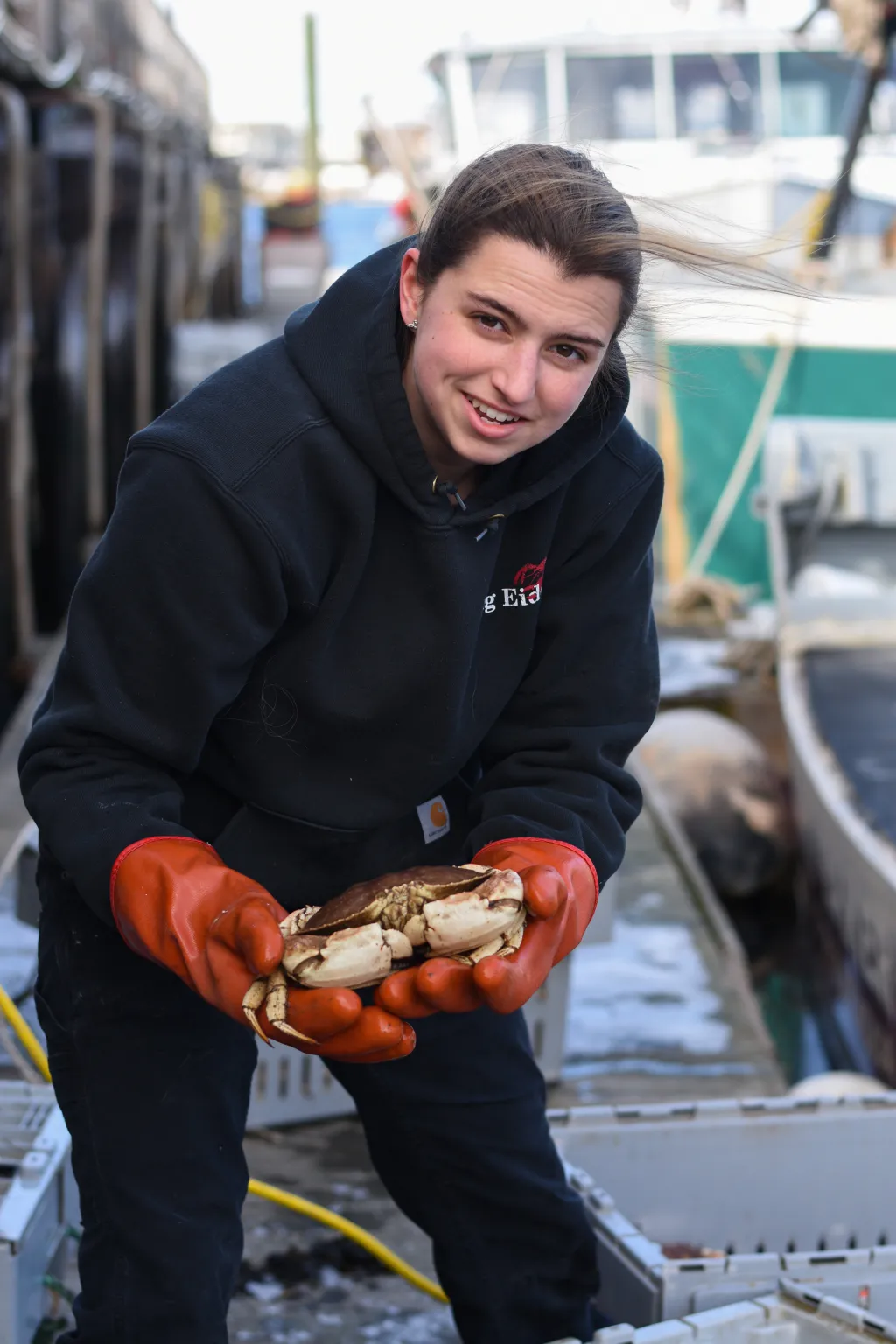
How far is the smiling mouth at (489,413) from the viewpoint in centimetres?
180

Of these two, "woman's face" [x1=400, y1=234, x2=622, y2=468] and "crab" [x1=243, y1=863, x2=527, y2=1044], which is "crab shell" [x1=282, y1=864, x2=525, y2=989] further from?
"woman's face" [x1=400, y1=234, x2=622, y2=468]

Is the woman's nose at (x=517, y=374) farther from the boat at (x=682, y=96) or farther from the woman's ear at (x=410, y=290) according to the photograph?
the boat at (x=682, y=96)

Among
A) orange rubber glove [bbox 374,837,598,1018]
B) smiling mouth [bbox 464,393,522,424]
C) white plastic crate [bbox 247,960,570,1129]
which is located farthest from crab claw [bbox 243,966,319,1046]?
white plastic crate [bbox 247,960,570,1129]

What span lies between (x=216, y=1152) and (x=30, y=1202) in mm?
342

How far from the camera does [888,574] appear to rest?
288 inches

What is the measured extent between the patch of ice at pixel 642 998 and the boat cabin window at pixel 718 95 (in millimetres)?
10684

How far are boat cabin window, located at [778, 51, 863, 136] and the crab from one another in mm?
13058

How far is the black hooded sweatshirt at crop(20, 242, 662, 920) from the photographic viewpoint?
179 centimetres

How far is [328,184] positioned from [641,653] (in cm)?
4082

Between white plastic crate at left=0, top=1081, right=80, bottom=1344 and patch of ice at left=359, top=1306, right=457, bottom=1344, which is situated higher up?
white plastic crate at left=0, top=1081, right=80, bottom=1344

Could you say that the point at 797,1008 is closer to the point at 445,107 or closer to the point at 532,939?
the point at 532,939

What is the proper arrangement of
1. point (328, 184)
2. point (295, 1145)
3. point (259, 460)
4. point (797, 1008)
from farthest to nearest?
point (328, 184), point (797, 1008), point (295, 1145), point (259, 460)

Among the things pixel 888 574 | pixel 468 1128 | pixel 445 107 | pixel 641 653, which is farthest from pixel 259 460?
pixel 445 107

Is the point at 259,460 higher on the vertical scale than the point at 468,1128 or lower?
higher
